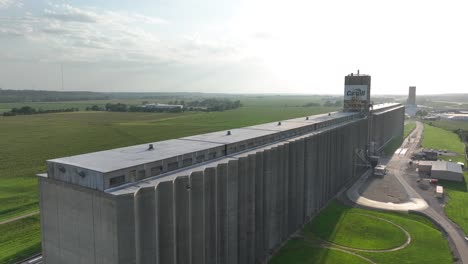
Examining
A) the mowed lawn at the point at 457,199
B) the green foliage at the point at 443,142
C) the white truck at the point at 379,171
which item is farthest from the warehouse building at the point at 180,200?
the green foliage at the point at 443,142

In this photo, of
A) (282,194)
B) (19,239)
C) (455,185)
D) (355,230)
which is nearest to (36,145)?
(19,239)

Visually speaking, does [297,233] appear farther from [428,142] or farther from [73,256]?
[428,142]

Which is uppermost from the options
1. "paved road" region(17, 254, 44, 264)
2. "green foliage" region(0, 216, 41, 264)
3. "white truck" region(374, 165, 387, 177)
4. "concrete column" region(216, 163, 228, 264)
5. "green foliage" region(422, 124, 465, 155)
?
"concrete column" region(216, 163, 228, 264)

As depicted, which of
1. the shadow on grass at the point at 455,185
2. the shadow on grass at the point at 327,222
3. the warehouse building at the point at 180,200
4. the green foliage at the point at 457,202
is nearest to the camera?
the warehouse building at the point at 180,200

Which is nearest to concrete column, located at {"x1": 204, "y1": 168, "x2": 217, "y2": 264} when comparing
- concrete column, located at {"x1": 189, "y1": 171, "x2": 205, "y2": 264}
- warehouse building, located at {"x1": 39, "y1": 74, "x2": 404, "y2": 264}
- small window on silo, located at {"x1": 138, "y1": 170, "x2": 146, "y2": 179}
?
warehouse building, located at {"x1": 39, "y1": 74, "x2": 404, "y2": 264}

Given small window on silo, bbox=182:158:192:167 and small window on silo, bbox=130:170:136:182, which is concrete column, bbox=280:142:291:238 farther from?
small window on silo, bbox=130:170:136:182

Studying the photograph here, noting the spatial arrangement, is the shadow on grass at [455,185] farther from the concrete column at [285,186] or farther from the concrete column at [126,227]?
the concrete column at [126,227]
